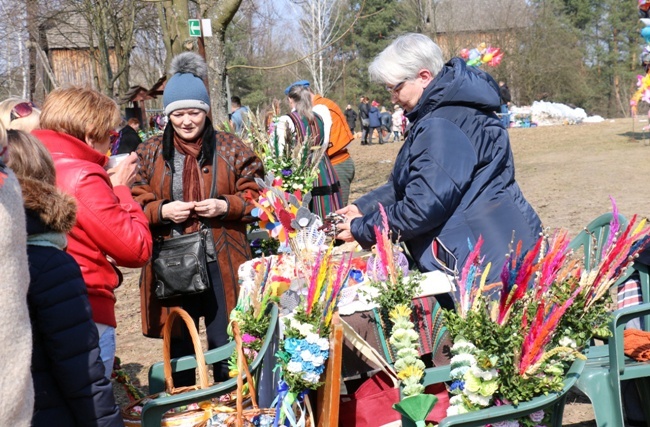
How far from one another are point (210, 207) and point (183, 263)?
0.29m

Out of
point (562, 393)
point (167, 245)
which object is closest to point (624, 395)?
point (562, 393)

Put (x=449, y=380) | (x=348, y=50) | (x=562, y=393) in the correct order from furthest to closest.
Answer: (x=348, y=50)
(x=449, y=380)
(x=562, y=393)

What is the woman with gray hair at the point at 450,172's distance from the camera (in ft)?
9.34

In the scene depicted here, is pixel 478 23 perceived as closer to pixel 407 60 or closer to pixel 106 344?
pixel 407 60

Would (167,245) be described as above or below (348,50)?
below

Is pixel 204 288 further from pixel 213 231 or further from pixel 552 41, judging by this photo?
pixel 552 41

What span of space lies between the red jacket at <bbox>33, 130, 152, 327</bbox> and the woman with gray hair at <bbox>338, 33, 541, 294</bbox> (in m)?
0.95

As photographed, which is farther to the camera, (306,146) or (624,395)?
(306,146)

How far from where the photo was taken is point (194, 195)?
11.9 ft

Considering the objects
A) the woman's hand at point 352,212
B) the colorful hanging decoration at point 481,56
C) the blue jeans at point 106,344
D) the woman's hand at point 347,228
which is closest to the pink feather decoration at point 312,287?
the woman's hand at point 347,228

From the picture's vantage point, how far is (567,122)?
95.6 feet

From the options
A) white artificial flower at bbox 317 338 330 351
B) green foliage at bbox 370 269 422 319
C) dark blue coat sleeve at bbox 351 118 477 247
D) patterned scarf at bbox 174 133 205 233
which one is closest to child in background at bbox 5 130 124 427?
white artificial flower at bbox 317 338 330 351

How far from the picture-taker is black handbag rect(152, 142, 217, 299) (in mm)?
3467

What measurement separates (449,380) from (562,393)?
402 millimetres
